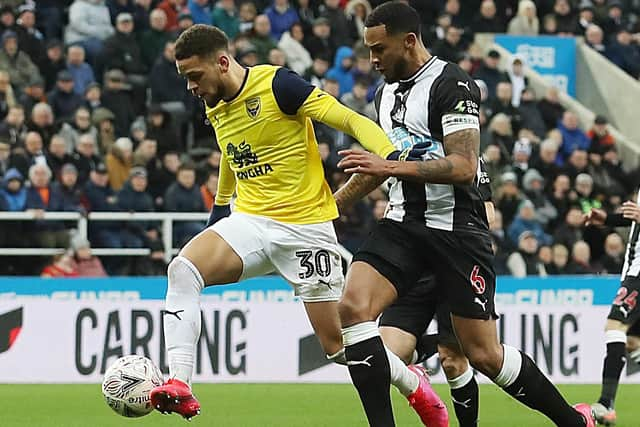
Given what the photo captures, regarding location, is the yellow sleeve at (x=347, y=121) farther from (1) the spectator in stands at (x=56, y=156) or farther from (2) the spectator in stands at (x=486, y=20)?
(2) the spectator in stands at (x=486, y=20)

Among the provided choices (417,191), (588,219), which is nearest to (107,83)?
(588,219)

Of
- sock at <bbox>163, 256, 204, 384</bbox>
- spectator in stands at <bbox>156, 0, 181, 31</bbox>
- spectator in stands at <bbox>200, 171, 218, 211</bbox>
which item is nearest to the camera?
sock at <bbox>163, 256, 204, 384</bbox>

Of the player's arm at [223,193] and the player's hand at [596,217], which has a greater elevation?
the player's arm at [223,193]

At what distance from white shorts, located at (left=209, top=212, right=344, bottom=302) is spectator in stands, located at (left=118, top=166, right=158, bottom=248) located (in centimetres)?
789

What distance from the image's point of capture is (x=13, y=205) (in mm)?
14898

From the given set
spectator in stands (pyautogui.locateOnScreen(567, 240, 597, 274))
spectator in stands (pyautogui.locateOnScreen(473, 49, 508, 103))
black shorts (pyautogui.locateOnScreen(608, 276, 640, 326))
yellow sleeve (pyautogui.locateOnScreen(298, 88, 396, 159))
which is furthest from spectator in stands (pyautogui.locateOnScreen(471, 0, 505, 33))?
yellow sleeve (pyautogui.locateOnScreen(298, 88, 396, 159))

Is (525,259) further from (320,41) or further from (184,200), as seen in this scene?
(320,41)

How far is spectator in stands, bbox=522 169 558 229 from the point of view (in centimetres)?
1773

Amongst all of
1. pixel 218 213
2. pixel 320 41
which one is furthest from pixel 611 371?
pixel 320 41

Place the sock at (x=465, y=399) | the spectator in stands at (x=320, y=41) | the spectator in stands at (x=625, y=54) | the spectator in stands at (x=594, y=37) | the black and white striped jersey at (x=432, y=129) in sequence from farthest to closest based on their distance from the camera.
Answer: the spectator in stands at (x=625, y=54) < the spectator in stands at (x=594, y=37) < the spectator in stands at (x=320, y=41) < the sock at (x=465, y=399) < the black and white striped jersey at (x=432, y=129)

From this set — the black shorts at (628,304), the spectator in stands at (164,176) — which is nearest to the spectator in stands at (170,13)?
the spectator in stands at (164,176)

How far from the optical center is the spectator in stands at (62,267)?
14.7 metres

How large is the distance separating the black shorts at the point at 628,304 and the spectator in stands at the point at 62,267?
6859 mm

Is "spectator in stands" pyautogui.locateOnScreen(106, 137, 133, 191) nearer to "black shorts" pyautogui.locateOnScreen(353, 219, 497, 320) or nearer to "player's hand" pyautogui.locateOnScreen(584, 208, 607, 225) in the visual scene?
"player's hand" pyautogui.locateOnScreen(584, 208, 607, 225)
